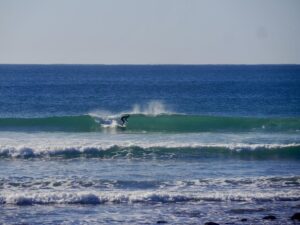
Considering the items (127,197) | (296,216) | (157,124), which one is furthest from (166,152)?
(296,216)

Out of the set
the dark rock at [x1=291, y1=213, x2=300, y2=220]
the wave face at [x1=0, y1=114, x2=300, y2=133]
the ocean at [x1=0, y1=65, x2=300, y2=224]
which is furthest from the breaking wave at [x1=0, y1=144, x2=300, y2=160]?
the dark rock at [x1=291, y1=213, x2=300, y2=220]

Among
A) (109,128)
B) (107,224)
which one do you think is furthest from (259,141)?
(107,224)

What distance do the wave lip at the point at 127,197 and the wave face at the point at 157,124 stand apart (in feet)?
47.7

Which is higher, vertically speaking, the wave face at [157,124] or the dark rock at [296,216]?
the wave face at [157,124]

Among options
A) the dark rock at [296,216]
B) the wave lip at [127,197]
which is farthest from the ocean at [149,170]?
the dark rock at [296,216]

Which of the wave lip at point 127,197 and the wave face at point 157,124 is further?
the wave face at point 157,124

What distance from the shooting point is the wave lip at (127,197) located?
18.6 metres

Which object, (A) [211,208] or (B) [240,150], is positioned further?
(B) [240,150]

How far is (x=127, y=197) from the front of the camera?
740 inches

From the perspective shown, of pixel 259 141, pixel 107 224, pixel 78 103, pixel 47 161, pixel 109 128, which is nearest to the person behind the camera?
pixel 107 224

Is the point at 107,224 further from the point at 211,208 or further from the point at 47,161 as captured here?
the point at 47,161

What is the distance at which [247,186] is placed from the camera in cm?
2036

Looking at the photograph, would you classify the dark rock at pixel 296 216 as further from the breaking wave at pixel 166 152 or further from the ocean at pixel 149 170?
the breaking wave at pixel 166 152

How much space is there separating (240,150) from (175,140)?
3.77m
